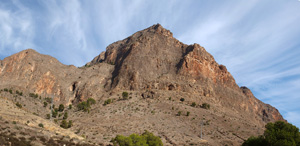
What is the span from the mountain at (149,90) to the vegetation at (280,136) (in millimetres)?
17870

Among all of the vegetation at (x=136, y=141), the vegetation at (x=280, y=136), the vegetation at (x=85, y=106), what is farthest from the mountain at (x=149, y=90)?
the vegetation at (x=280, y=136)

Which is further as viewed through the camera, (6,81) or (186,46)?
(186,46)

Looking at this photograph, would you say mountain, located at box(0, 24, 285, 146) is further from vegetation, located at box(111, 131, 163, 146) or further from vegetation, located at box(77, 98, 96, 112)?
vegetation, located at box(111, 131, 163, 146)

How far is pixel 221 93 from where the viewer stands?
442 feet

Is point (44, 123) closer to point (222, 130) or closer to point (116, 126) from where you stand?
point (116, 126)

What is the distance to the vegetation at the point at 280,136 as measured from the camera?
4675 centimetres

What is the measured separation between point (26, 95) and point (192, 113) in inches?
2786

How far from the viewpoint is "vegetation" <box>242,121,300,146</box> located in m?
46.8

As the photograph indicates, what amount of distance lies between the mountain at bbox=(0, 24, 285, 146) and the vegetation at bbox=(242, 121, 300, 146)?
17.9m

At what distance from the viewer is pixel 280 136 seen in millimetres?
48250

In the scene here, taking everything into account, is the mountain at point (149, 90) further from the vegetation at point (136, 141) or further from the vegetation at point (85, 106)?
the vegetation at point (136, 141)

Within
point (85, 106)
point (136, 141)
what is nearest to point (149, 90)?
point (85, 106)

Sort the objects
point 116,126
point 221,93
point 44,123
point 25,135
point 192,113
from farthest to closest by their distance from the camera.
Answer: point 221,93, point 192,113, point 116,126, point 44,123, point 25,135

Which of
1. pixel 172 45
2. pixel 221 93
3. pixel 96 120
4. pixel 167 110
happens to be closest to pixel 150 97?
pixel 167 110
